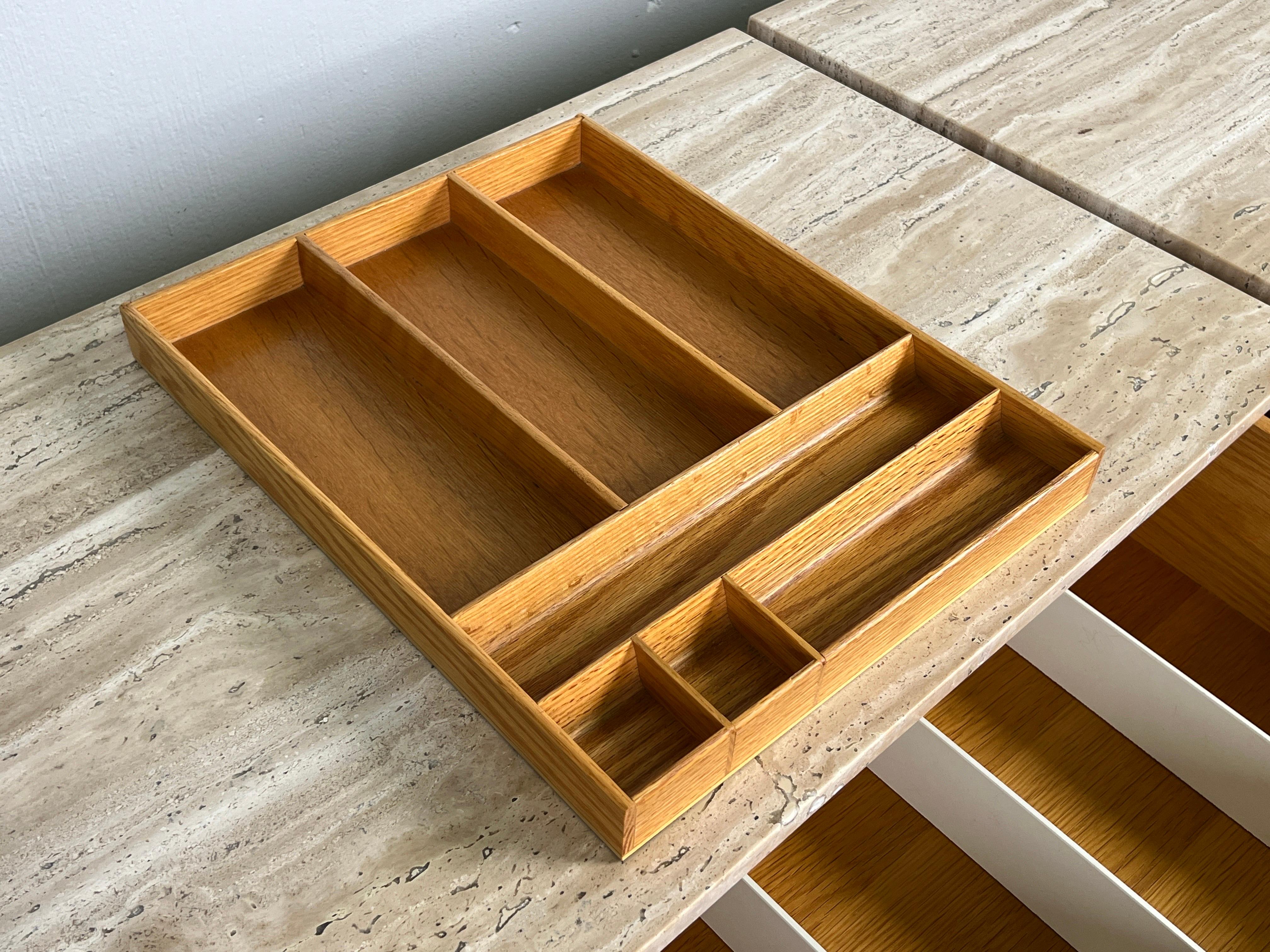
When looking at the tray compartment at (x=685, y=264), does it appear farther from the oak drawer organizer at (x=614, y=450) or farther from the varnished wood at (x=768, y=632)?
the varnished wood at (x=768, y=632)

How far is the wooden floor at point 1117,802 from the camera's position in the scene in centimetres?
120

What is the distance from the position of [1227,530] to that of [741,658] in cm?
90

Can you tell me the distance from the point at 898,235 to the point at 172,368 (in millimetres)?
731

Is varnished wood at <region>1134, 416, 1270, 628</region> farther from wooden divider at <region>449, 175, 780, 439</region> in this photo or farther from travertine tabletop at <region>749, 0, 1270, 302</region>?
wooden divider at <region>449, 175, 780, 439</region>

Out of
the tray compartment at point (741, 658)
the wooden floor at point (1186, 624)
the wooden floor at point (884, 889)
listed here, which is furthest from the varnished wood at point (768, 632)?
the wooden floor at point (1186, 624)

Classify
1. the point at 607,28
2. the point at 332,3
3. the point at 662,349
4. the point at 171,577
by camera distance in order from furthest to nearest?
the point at 607,28, the point at 332,3, the point at 662,349, the point at 171,577

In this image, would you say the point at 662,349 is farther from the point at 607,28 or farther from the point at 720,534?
the point at 607,28

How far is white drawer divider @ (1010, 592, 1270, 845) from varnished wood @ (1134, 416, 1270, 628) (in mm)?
255

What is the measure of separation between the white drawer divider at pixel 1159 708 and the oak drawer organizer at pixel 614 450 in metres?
0.37

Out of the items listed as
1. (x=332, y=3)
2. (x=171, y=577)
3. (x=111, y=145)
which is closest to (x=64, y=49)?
(x=111, y=145)

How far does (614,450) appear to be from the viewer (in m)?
0.97

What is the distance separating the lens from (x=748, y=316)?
3.62 feet

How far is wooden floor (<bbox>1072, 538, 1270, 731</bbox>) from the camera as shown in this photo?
144cm

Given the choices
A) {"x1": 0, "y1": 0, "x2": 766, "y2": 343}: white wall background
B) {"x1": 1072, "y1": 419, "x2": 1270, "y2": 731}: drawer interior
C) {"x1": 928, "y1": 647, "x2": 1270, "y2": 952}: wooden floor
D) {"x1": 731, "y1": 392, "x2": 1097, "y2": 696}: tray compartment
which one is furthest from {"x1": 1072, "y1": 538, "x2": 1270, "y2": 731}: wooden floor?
{"x1": 0, "y1": 0, "x2": 766, "y2": 343}: white wall background
